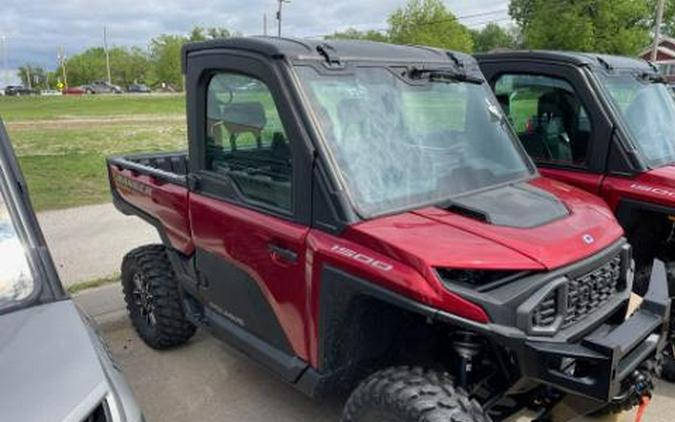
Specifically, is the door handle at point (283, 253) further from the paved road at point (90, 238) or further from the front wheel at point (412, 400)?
the paved road at point (90, 238)

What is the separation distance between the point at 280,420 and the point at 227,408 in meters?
0.36

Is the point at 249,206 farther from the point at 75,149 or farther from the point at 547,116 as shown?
the point at 75,149

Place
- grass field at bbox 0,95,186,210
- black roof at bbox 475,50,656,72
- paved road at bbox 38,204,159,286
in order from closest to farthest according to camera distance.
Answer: black roof at bbox 475,50,656,72 → paved road at bbox 38,204,159,286 → grass field at bbox 0,95,186,210

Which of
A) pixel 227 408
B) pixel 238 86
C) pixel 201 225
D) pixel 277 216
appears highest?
pixel 238 86

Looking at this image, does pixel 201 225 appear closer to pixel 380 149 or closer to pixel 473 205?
pixel 380 149

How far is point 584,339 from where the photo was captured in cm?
230

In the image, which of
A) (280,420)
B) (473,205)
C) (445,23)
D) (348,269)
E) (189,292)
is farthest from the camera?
(445,23)

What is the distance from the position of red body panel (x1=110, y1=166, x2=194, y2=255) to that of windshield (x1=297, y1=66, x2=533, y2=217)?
4.31 ft

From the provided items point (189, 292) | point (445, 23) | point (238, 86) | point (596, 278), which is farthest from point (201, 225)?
point (445, 23)

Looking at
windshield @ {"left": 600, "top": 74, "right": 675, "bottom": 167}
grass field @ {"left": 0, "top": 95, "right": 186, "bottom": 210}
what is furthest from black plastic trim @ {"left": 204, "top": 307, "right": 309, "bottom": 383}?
grass field @ {"left": 0, "top": 95, "right": 186, "bottom": 210}

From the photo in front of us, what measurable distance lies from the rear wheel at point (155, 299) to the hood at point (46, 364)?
209 cm

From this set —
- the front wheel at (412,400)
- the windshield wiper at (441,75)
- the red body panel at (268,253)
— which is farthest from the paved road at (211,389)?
the windshield wiper at (441,75)

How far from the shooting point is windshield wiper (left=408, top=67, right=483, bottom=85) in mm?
3109

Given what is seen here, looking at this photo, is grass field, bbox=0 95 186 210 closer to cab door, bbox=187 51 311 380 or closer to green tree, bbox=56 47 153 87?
cab door, bbox=187 51 311 380
